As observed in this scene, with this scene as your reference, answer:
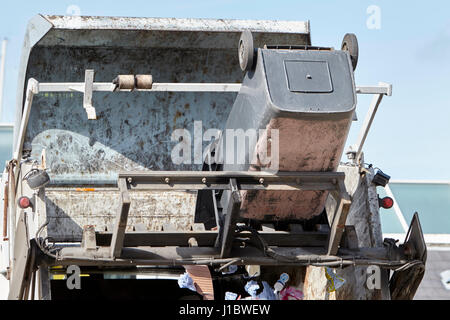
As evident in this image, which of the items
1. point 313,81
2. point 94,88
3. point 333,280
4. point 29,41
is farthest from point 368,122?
point 29,41

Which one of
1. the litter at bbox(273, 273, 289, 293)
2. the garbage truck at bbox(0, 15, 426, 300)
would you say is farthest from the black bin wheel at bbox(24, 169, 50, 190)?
the litter at bbox(273, 273, 289, 293)

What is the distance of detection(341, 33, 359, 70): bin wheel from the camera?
13.9ft

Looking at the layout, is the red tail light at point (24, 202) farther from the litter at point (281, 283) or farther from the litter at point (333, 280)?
the litter at point (333, 280)

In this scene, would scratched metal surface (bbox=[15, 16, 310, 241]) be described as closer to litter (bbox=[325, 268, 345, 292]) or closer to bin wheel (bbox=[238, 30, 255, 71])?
litter (bbox=[325, 268, 345, 292])

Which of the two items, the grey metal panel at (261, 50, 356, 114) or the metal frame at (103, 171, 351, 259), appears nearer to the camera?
the grey metal panel at (261, 50, 356, 114)

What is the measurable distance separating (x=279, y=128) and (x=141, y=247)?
1019mm

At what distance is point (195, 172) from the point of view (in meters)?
4.07

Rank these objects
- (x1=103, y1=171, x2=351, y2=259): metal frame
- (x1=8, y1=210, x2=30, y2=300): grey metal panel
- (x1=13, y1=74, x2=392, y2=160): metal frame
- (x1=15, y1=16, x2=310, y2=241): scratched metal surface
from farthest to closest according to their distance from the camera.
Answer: (x1=15, y1=16, x2=310, y2=241): scratched metal surface → (x1=13, y1=74, x2=392, y2=160): metal frame → (x1=8, y1=210, x2=30, y2=300): grey metal panel → (x1=103, y1=171, x2=351, y2=259): metal frame

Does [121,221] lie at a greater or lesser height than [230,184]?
lesser

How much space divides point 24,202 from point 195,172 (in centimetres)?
123

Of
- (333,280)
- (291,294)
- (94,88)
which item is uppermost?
(94,88)

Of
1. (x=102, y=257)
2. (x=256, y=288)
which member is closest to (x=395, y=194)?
(x=256, y=288)

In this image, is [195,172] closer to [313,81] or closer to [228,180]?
[228,180]

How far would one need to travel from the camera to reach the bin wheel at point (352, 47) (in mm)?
4227
